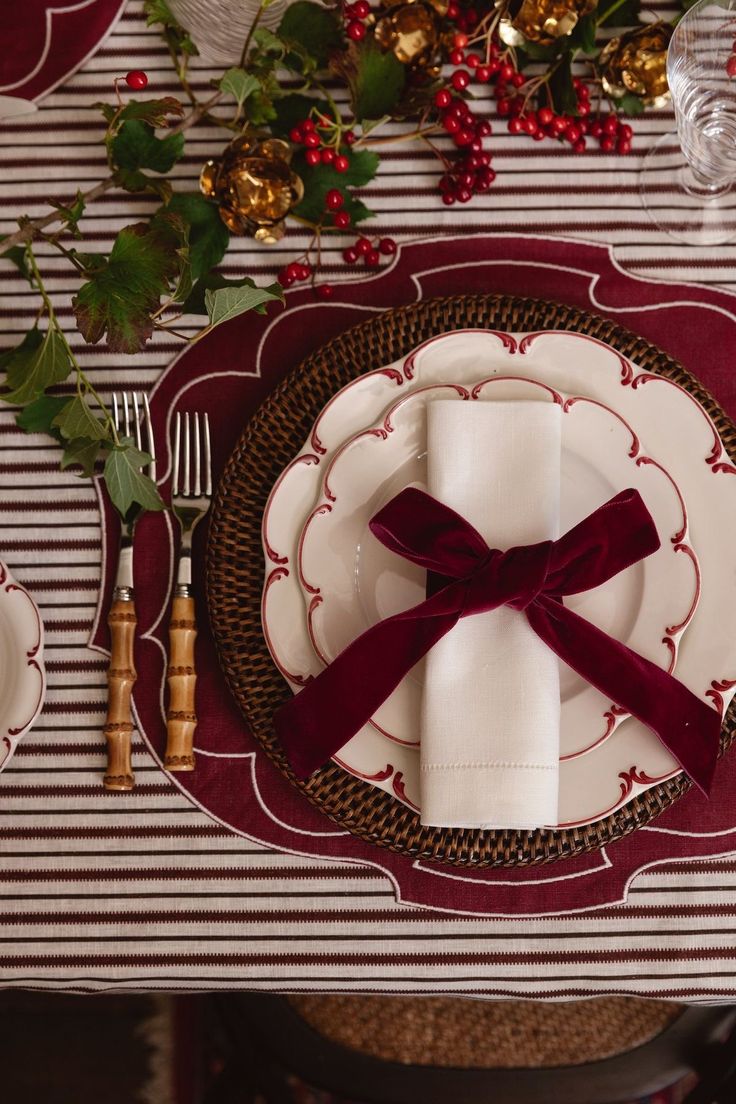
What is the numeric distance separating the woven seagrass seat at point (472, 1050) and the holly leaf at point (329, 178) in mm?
671

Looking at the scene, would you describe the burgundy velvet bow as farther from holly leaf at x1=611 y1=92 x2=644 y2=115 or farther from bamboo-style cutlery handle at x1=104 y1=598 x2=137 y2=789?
holly leaf at x1=611 y1=92 x2=644 y2=115

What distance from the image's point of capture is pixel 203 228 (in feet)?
2.02

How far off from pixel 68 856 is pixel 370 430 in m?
0.39

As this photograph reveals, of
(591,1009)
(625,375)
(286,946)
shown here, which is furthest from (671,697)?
(591,1009)

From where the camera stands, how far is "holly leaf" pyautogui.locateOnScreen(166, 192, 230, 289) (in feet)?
2.00

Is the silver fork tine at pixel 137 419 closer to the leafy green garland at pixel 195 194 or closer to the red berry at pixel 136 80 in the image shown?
the leafy green garland at pixel 195 194

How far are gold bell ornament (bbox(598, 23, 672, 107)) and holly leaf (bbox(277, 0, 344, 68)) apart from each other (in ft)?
0.67

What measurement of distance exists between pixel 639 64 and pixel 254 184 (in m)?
0.30

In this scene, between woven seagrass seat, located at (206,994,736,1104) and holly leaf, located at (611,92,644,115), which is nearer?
holly leaf, located at (611,92,644,115)

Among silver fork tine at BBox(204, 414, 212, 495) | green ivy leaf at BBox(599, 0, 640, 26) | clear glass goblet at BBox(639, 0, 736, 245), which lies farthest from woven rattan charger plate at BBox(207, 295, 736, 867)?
green ivy leaf at BBox(599, 0, 640, 26)

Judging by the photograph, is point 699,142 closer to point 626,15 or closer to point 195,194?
point 626,15

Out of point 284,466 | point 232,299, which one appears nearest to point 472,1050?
point 284,466

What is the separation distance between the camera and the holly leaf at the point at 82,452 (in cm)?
59

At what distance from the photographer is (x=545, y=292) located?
25.2 inches
